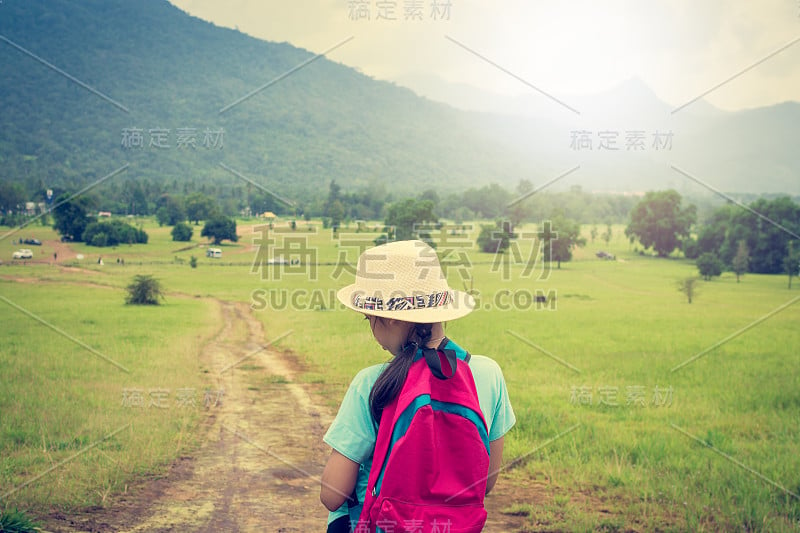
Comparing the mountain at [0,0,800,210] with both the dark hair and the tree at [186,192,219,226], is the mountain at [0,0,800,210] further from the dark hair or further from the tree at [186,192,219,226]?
the dark hair

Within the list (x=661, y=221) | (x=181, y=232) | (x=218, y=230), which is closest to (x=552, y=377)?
(x=218, y=230)

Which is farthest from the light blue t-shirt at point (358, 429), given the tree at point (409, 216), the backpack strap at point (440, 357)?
the tree at point (409, 216)

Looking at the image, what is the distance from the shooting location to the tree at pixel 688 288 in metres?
28.6

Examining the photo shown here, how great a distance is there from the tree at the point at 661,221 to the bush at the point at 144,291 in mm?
31280

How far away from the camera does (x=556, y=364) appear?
47.3 feet

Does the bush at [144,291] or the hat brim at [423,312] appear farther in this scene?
the bush at [144,291]

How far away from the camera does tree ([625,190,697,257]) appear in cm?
3941

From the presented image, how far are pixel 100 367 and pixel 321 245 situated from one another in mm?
25122

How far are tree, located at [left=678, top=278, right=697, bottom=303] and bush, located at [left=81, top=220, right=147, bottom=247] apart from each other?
90.4ft

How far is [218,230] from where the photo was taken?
31.8 m

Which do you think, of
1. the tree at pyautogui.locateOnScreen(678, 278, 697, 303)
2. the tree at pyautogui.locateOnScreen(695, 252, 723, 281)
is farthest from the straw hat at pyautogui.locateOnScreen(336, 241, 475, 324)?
the tree at pyautogui.locateOnScreen(695, 252, 723, 281)

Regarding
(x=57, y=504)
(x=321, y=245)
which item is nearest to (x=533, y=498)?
(x=57, y=504)

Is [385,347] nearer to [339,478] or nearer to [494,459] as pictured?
[339,478]

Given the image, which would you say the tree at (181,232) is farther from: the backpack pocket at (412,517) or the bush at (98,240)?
the backpack pocket at (412,517)
